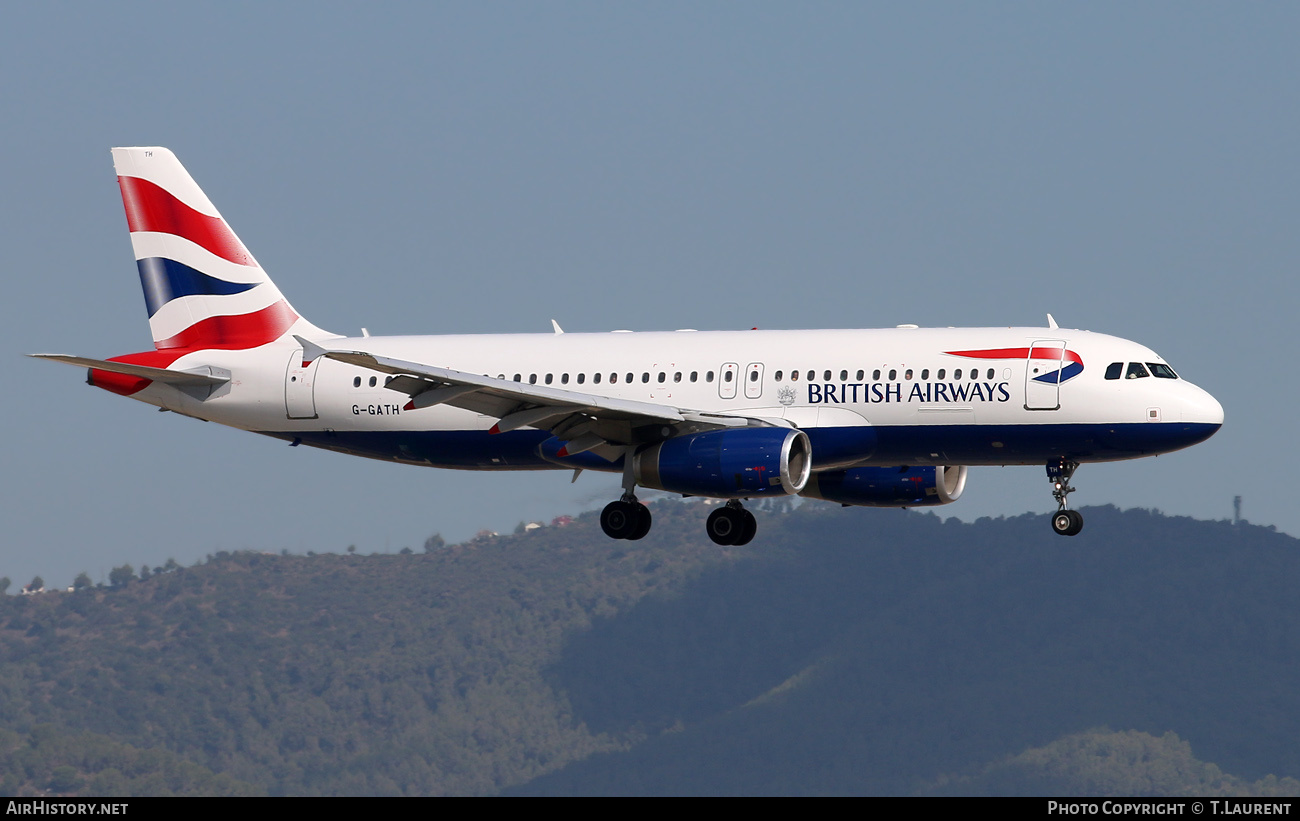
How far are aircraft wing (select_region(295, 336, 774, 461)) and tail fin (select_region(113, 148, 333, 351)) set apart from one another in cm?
933

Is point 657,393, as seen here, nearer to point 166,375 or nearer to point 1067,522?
point 1067,522

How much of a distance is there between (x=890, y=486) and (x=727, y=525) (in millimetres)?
5018

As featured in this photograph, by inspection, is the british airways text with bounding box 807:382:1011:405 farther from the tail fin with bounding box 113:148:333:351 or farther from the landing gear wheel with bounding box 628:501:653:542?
the tail fin with bounding box 113:148:333:351

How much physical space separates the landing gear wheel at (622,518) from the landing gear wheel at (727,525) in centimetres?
207

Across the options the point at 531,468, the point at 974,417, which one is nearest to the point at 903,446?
the point at 974,417

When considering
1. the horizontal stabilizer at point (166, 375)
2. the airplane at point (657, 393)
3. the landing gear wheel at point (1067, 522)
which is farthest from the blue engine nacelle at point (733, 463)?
the horizontal stabilizer at point (166, 375)

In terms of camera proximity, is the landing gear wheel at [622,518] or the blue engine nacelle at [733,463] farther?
the landing gear wheel at [622,518]

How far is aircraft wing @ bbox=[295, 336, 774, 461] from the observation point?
43562 mm

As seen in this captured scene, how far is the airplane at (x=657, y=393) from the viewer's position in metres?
44.7

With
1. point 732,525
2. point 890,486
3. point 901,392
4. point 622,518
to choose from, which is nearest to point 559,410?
point 622,518

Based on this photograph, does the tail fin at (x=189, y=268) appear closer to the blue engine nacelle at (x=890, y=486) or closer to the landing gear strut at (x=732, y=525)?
the landing gear strut at (x=732, y=525)

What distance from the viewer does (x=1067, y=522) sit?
151ft
